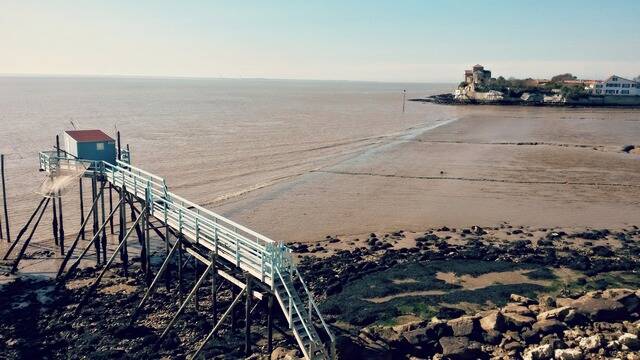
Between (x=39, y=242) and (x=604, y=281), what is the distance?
83.1 feet

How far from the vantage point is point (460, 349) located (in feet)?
46.5

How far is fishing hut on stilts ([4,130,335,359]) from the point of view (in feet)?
45.7

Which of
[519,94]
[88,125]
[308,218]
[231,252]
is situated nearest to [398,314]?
[231,252]

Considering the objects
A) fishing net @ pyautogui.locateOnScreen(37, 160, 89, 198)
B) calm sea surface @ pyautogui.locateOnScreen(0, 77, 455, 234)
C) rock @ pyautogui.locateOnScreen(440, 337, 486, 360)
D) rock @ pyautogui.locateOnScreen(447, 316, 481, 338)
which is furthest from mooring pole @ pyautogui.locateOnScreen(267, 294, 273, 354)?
calm sea surface @ pyautogui.locateOnScreen(0, 77, 455, 234)

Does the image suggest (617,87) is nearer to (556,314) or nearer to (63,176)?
(556,314)

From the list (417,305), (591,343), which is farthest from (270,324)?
(591,343)

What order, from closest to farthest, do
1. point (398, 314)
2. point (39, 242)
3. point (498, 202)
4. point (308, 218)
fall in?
point (398, 314) < point (39, 242) < point (308, 218) < point (498, 202)

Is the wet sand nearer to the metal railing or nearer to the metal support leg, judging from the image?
the metal railing

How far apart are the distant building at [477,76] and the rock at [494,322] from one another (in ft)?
443

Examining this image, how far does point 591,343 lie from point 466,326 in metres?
3.22

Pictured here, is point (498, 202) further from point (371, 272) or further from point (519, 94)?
point (519, 94)

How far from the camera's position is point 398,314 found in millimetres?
17578

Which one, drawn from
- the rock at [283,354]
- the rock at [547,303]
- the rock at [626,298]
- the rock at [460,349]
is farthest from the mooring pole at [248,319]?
the rock at [626,298]

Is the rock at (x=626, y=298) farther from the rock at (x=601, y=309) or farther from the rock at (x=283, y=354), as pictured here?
the rock at (x=283, y=354)
